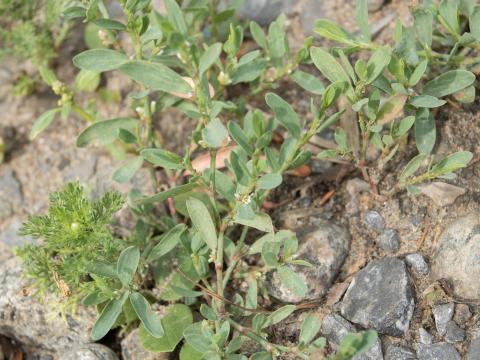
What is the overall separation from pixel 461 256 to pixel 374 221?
46 cm

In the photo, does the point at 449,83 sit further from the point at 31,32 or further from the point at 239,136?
the point at 31,32

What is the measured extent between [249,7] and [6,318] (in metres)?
2.21

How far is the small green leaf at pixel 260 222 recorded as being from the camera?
2787 millimetres

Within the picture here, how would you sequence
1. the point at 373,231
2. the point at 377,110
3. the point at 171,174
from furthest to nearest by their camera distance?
the point at 171,174 < the point at 373,231 < the point at 377,110

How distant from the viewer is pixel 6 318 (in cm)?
318

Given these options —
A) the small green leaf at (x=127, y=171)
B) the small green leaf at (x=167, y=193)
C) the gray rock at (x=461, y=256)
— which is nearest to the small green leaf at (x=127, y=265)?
the small green leaf at (x=167, y=193)

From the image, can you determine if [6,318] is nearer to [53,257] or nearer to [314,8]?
[53,257]

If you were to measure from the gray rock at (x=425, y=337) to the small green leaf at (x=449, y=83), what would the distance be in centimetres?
103

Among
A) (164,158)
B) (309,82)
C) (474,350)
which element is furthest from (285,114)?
(474,350)

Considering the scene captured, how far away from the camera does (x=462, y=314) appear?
2744 mm

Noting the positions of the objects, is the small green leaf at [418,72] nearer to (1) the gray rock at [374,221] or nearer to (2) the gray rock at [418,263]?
(1) the gray rock at [374,221]

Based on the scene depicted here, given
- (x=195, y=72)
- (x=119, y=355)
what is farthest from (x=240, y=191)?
(x=119, y=355)

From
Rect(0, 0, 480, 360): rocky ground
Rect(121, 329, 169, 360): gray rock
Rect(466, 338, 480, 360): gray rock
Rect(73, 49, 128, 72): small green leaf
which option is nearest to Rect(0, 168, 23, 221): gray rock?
Rect(0, 0, 480, 360): rocky ground

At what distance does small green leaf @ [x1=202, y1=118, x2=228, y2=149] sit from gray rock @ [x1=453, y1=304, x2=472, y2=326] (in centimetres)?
124
